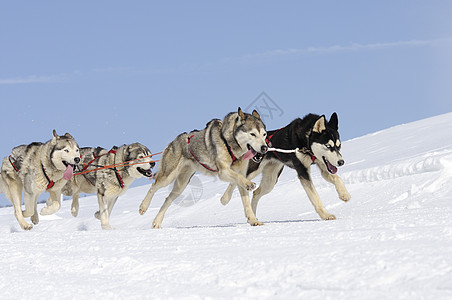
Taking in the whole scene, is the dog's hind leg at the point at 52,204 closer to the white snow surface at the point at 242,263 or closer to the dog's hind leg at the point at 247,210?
the white snow surface at the point at 242,263

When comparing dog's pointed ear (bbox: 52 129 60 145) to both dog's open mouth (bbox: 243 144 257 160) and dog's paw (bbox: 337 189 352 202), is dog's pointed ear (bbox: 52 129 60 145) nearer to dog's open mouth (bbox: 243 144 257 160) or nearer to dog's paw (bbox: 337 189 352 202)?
dog's open mouth (bbox: 243 144 257 160)

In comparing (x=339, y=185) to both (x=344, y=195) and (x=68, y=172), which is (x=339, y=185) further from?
(x=68, y=172)

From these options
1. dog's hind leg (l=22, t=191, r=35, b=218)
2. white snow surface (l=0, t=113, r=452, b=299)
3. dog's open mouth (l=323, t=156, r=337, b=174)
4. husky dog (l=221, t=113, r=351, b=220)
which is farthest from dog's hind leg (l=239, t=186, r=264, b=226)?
dog's hind leg (l=22, t=191, r=35, b=218)

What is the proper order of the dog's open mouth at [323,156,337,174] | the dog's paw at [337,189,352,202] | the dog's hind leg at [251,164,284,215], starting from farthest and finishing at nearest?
1. the dog's hind leg at [251,164,284,215]
2. the dog's open mouth at [323,156,337,174]
3. the dog's paw at [337,189,352,202]

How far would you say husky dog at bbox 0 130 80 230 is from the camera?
7.70 meters

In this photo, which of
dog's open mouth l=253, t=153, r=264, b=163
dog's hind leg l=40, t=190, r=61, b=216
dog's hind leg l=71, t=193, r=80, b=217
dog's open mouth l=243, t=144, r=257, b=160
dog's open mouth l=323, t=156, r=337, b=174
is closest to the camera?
dog's open mouth l=323, t=156, r=337, b=174

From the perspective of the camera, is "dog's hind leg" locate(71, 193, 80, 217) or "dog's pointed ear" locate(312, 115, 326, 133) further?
"dog's hind leg" locate(71, 193, 80, 217)

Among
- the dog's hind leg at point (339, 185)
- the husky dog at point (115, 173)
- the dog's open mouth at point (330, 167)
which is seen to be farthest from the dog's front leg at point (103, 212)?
the dog's open mouth at point (330, 167)

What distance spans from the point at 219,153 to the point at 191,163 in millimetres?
845

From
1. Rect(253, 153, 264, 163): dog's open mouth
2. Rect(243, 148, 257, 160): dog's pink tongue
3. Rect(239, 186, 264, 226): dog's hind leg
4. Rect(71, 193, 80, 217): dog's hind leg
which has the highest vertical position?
Rect(243, 148, 257, 160): dog's pink tongue

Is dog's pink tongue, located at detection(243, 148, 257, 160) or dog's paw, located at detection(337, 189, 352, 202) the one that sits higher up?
dog's pink tongue, located at detection(243, 148, 257, 160)

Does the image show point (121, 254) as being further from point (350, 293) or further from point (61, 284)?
point (350, 293)

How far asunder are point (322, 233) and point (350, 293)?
1.76m

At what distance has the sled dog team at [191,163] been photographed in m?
6.24
